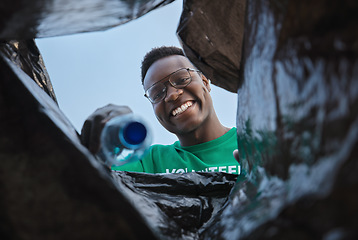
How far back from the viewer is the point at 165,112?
2.38m

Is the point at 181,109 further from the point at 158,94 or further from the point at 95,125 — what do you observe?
the point at 95,125

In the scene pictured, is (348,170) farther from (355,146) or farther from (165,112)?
(165,112)

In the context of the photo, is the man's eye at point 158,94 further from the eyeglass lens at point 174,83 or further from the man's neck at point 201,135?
the man's neck at point 201,135

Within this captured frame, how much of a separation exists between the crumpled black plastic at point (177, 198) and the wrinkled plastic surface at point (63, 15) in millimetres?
380

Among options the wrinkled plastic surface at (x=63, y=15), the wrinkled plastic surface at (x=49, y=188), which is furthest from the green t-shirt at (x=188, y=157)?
the wrinkled plastic surface at (x=49, y=188)

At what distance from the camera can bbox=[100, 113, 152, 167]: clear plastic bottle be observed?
779 mm

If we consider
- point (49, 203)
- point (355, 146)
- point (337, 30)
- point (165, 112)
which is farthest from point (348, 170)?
point (165, 112)

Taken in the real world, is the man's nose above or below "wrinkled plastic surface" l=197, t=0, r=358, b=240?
above

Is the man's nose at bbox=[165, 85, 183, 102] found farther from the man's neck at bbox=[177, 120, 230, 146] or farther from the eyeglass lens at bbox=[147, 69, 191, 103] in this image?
the man's neck at bbox=[177, 120, 230, 146]

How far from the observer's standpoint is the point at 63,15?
2.30 ft

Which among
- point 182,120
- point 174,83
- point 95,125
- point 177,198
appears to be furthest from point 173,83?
point 95,125

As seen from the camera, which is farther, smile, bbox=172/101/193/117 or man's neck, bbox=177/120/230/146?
man's neck, bbox=177/120/230/146

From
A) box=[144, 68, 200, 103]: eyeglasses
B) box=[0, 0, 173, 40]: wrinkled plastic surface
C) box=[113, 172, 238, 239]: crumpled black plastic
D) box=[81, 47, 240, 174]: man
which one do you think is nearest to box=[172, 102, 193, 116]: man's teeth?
box=[81, 47, 240, 174]: man

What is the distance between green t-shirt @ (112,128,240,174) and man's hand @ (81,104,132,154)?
55.3 inches
